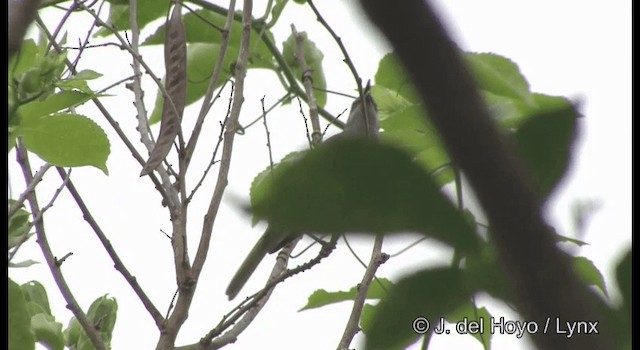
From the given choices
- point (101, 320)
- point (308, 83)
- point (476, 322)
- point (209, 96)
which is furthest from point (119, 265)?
point (476, 322)

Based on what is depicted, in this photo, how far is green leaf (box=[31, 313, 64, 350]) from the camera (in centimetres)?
158

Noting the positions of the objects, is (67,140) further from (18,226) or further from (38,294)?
(38,294)

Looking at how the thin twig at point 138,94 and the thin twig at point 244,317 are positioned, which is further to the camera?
the thin twig at point 138,94

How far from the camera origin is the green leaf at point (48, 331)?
5.18 feet

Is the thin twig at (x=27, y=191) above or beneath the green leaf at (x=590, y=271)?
above

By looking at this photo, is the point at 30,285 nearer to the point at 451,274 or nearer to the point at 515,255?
the point at 451,274

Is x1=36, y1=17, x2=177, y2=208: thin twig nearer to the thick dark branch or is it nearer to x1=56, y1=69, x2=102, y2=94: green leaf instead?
x1=56, y1=69, x2=102, y2=94: green leaf

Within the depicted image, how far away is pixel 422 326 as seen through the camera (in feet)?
1.78

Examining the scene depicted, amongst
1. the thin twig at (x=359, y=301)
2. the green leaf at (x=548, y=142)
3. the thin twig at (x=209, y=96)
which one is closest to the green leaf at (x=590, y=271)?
the green leaf at (x=548, y=142)

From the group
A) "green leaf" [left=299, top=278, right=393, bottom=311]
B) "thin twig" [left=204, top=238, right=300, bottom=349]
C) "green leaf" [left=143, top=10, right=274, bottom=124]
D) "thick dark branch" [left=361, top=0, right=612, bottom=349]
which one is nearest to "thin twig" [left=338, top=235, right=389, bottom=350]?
"green leaf" [left=299, top=278, right=393, bottom=311]

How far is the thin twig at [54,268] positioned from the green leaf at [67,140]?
206mm

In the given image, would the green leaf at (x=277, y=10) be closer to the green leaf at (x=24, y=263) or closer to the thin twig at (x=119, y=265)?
the thin twig at (x=119, y=265)

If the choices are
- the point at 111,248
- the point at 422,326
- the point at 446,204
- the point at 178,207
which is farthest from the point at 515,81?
the point at 446,204

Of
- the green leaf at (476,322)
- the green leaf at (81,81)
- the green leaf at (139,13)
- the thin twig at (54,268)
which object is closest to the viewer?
the green leaf at (476,322)
